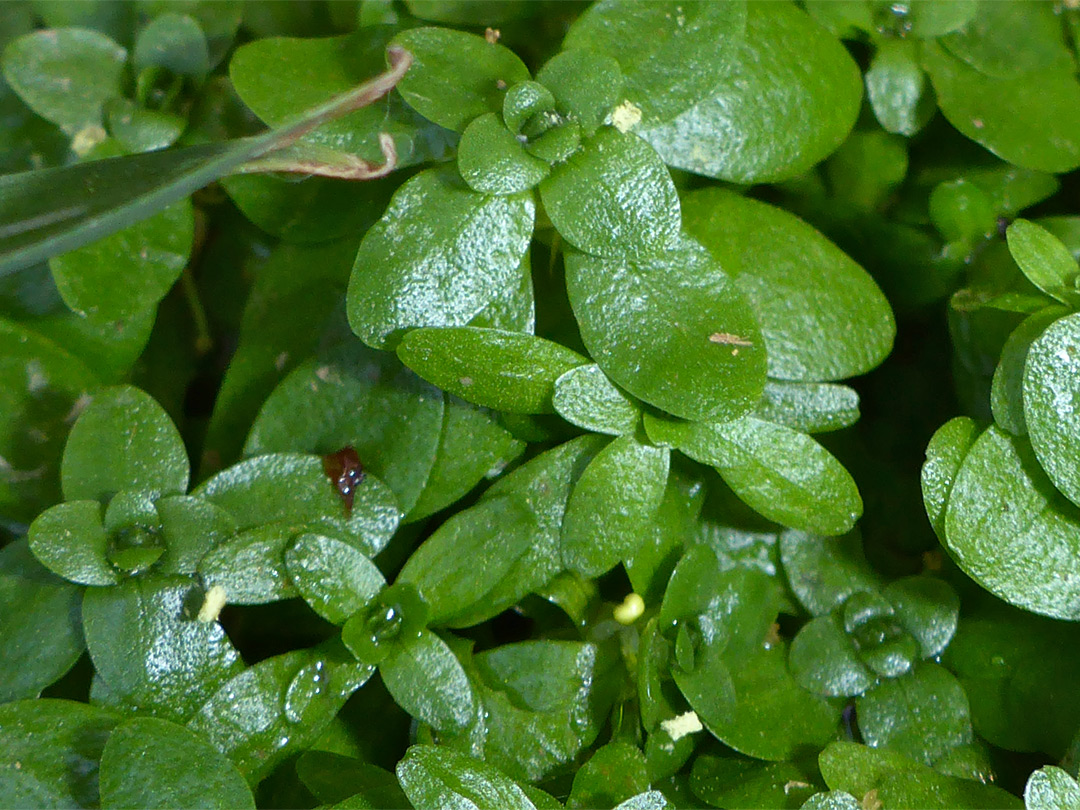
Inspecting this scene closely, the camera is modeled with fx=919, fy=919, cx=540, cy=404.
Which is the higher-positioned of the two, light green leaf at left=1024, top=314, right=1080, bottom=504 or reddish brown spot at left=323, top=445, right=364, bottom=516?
light green leaf at left=1024, top=314, right=1080, bottom=504

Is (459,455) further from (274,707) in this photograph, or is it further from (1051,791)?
(1051,791)

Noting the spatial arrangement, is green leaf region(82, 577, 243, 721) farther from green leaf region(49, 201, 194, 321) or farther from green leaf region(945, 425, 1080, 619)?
green leaf region(945, 425, 1080, 619)

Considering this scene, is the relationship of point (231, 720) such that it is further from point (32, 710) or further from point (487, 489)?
point (487, 489)

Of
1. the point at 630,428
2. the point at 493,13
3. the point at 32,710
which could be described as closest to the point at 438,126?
the point at 493,13

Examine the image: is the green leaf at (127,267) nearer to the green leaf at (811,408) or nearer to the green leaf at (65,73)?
the green leaf at (65,73)

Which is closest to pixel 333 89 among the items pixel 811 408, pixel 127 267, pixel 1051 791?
pixel 127 267

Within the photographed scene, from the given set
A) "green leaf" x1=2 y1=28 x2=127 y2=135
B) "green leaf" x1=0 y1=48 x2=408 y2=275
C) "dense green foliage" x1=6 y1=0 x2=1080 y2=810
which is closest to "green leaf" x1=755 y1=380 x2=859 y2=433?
"dense green foliage" x1=6 y1=0 x2=1080 y2=810

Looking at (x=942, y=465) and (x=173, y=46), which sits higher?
(x=173, y=46)
